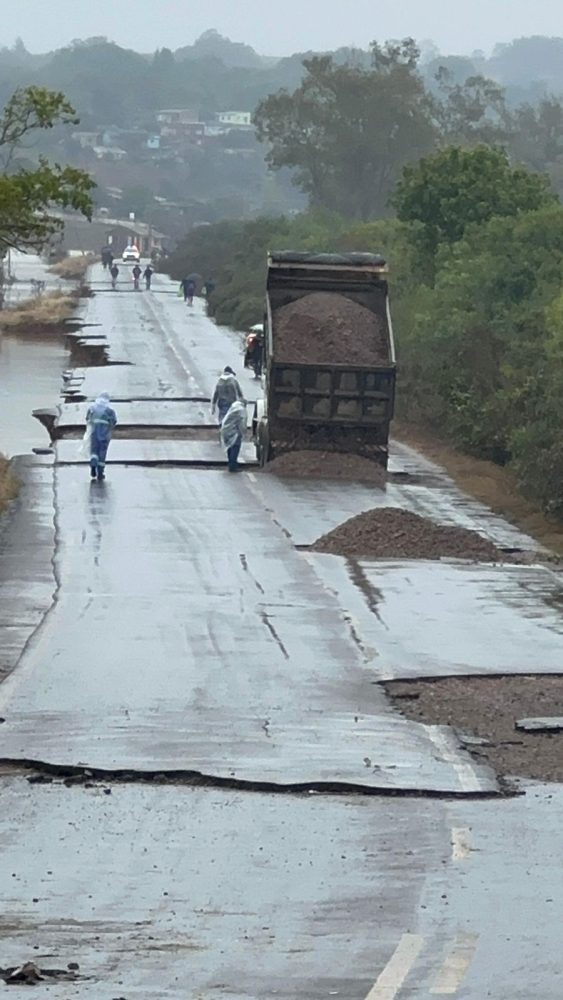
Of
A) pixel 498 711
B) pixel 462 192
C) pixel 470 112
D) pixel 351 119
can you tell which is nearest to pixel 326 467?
pixel 498 711

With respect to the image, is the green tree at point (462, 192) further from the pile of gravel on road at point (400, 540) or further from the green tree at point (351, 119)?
the green tree at point (351, 119)

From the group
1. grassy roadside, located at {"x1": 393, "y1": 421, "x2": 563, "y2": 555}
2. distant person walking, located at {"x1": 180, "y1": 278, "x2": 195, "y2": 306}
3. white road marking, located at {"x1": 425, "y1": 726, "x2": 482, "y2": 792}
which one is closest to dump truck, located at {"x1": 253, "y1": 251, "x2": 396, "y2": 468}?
grassy roadside, located at {"x1": 393, "y1": 421, "x2": 563, "y2": 555}

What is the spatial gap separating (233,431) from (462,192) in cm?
2521

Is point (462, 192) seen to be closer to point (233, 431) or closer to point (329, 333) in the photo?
point (329, 333)

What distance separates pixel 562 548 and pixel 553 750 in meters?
13.8

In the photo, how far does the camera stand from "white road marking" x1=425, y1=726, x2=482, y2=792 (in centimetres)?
1181

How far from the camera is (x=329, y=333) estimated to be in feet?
108

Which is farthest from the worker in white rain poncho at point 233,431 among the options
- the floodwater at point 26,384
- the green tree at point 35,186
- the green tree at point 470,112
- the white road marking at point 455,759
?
the green tree at point 470,112

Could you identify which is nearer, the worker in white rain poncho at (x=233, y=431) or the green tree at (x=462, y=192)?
the worker in white rain poncho at (x=233, y=431)

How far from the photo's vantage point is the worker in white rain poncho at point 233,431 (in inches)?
1293

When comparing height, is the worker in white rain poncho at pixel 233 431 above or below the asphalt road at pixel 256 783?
below

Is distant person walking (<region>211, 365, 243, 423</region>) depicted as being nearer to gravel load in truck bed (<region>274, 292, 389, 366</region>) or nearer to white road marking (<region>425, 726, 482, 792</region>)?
gravel load in truck bed (<region>274, 292, 389, 366</region>)

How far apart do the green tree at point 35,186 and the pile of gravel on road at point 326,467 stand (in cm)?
747

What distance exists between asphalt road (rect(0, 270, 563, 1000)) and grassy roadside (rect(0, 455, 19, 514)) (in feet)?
10.9
